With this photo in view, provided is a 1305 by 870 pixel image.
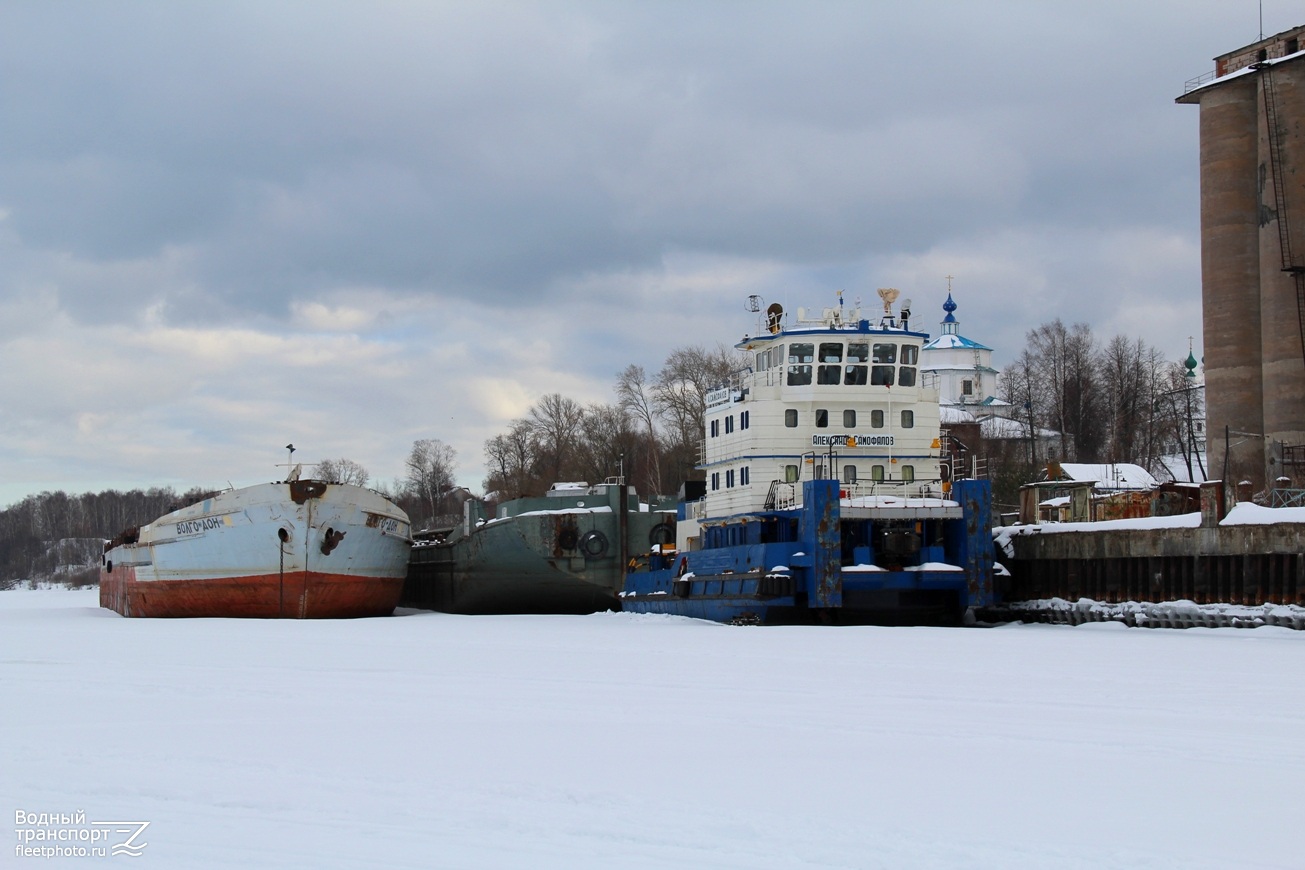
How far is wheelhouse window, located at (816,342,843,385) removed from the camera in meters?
34.0

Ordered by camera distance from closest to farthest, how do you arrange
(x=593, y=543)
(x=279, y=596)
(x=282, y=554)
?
(x=282, y=554) < (x=279, y=596) < (x=593, y=543)

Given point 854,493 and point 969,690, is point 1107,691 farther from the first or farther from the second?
point 854,493

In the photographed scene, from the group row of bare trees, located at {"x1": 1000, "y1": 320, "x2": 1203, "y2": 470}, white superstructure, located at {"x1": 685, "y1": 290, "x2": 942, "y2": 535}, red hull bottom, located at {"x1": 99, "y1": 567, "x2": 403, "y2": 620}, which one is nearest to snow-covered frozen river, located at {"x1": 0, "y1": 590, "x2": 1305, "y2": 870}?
white superstructure, located at {"x1": 685, "y1": 290, "x2": 942, "y2": 535}

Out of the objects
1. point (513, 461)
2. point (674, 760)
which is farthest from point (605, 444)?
point (674, 760)

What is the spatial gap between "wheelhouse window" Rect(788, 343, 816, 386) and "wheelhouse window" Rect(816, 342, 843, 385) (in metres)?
0.28

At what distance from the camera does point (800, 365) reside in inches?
1341

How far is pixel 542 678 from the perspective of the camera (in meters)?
18.1

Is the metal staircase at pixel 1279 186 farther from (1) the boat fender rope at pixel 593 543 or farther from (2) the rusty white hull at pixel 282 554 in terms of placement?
(2) the rusty white hull at pixel 282 554

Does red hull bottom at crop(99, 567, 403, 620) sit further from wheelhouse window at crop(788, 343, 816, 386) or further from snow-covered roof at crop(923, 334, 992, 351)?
snow-covered roof at crop(923, 334, 992, 351)

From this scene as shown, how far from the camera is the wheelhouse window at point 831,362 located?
3403 cm

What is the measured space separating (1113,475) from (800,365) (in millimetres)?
19506

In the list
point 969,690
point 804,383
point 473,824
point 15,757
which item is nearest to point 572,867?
A: point 473,824

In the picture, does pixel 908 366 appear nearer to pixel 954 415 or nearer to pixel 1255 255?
pixel 1255 255

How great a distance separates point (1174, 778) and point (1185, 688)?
238 inches
